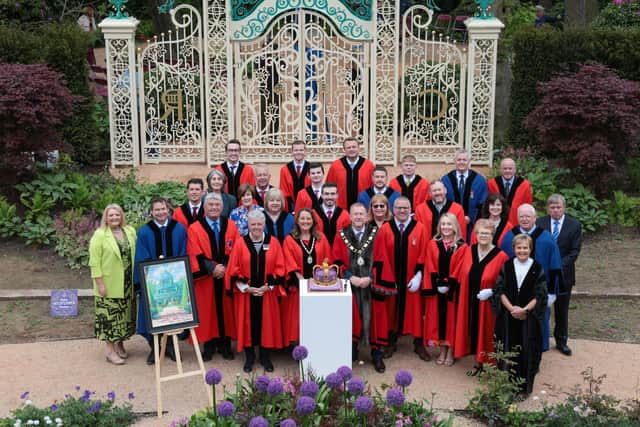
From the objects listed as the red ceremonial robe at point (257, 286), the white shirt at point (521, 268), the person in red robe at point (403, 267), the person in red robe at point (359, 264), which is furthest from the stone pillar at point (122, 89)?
the white shirt at point (521, 268)

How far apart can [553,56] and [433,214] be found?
5745mm

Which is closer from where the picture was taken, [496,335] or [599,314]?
[496,335]

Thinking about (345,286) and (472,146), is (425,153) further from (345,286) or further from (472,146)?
(345,286)

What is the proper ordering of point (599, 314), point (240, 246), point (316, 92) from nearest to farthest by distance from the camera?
point (240, 246), point (599, 314), point (316, 92)

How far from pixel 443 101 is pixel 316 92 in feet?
6.46

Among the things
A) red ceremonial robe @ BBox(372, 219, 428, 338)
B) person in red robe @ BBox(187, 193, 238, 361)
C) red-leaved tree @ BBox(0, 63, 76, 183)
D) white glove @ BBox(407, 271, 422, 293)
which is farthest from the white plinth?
red-leaved tree @ BBox(0, 63, 76, 183)

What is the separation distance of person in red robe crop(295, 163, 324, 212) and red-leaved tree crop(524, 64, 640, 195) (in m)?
4.40

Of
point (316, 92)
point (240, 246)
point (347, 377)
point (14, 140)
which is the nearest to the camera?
point (347, 377)

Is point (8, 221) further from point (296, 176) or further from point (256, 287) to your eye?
point (256, 287)

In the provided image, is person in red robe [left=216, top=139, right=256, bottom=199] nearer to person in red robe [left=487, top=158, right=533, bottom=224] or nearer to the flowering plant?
person in red robe [left=487, top=158, right=533, bottom=224]

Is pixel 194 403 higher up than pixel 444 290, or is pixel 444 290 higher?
pixel 444 290

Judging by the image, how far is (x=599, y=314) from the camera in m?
9.73

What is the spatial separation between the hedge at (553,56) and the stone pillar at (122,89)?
230 inches

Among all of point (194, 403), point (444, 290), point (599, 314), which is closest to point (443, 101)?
point (599, 314)
